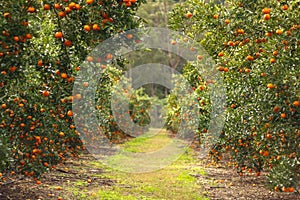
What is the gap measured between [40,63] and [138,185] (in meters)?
4.15

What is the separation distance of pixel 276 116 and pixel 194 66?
4.95 meters

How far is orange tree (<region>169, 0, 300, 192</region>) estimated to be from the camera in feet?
15.6

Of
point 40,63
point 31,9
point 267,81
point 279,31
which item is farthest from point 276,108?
point 31,9

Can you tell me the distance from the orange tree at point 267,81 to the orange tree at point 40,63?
167cm

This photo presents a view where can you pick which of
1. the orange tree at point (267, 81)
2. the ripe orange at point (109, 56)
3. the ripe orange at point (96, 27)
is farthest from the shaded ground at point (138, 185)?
the ripe orange at point (96, 27)

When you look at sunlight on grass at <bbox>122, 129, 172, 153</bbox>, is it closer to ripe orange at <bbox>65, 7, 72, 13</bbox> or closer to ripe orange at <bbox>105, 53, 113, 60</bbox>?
ripe orange at <bbox>105, 53, 113, 60</bbox>

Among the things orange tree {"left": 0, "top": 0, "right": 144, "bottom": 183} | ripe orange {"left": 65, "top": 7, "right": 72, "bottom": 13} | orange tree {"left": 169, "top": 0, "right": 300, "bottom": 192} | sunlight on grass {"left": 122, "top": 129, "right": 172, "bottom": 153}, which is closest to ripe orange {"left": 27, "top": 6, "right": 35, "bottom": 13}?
orange tree {"left": 0, "top": 0, "right": 144, "bottom": 183}

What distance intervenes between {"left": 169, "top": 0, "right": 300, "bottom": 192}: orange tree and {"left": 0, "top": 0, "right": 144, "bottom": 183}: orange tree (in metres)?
1.67

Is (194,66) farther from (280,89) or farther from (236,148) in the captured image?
(280,89)

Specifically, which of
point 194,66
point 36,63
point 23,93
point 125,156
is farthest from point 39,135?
point 125,156

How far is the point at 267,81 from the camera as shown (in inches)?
191

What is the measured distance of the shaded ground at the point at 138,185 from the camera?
6707 mm

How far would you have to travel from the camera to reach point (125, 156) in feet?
42.7

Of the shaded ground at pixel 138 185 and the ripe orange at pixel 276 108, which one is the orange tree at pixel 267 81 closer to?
the ripe orange at pixel 276 108
